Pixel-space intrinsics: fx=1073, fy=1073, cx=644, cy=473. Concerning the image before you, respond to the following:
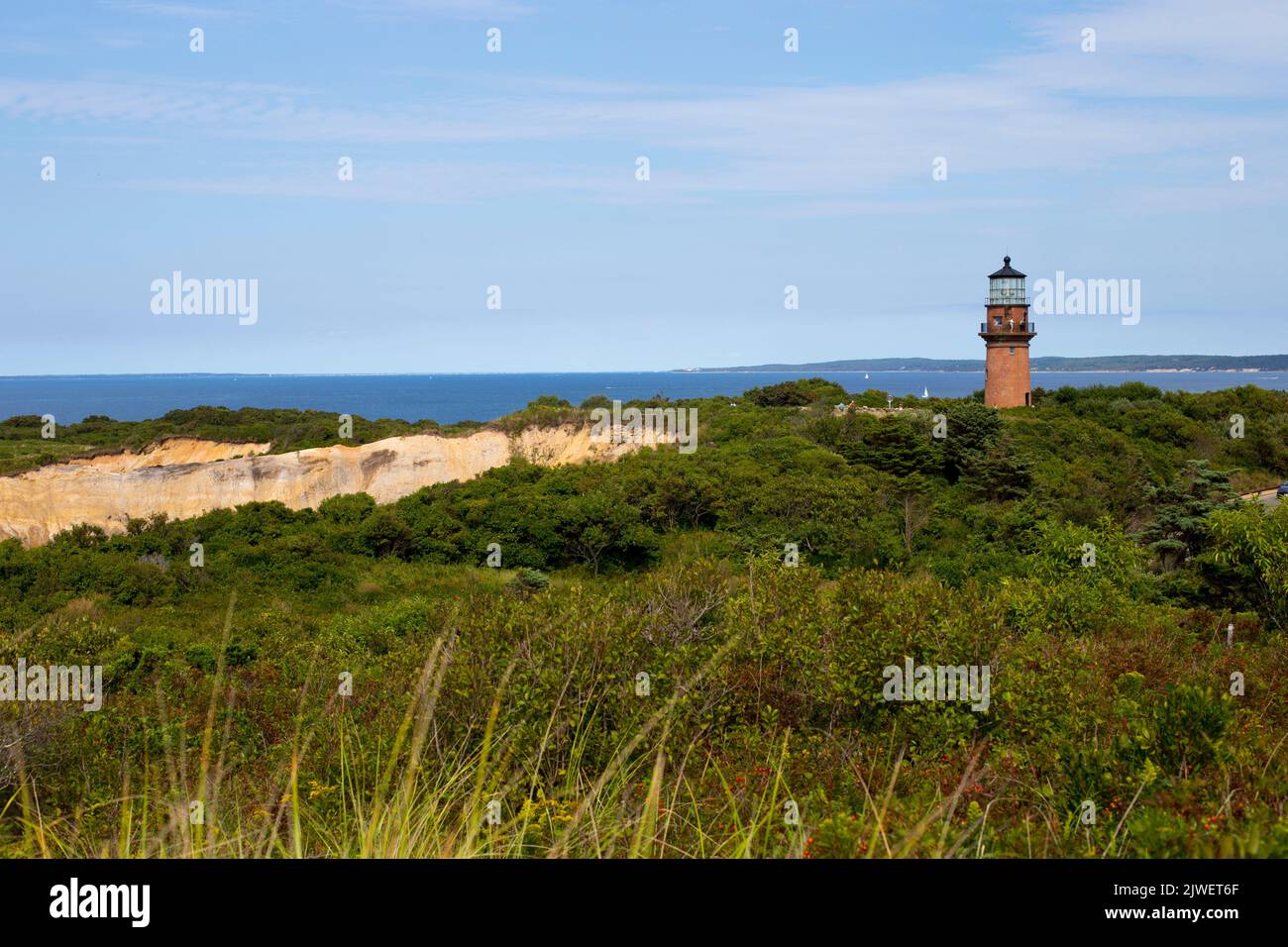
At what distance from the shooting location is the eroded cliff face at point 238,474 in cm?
3988

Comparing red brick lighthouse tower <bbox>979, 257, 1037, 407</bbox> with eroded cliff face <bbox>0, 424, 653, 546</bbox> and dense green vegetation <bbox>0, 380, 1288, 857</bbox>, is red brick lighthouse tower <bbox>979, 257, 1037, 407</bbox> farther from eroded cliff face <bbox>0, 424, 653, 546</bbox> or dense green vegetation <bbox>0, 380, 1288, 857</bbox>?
eroded cliff face <bbox>0, 424, 653, 546</bbox>

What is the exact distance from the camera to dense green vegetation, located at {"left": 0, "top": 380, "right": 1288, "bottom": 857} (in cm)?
448

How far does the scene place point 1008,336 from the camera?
52.7m

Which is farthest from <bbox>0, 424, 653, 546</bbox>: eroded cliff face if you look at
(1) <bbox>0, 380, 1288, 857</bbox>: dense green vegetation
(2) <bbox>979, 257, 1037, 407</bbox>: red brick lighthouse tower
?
(2) <bbox>979, 257, 1037, 407</bbox>: red brick lighthouse tower

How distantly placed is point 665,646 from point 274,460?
3500 cm

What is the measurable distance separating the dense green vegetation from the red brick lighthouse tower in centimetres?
258

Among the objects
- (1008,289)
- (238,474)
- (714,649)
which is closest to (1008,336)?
(1008,289)

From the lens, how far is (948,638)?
12.5m

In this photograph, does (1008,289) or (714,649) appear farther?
(1008,289)

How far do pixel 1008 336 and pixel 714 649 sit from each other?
45.2 meters

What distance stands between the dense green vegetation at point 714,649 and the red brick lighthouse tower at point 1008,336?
8.46 feet

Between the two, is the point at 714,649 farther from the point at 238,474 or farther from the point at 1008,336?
the point at 1008,336
